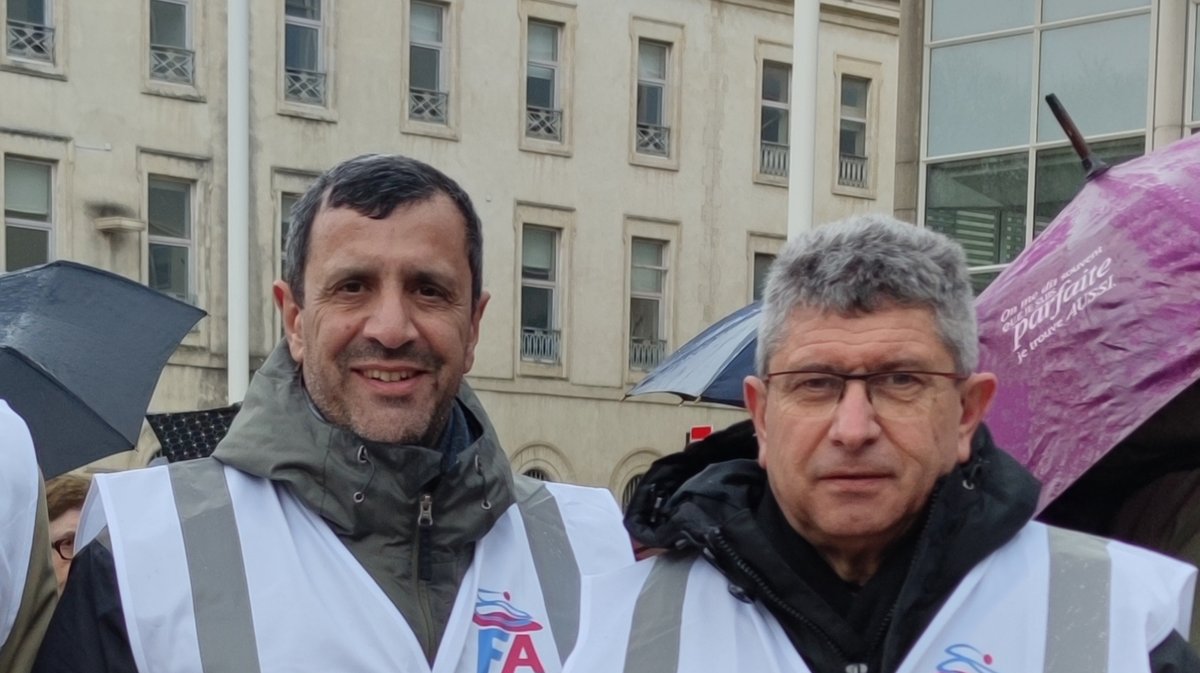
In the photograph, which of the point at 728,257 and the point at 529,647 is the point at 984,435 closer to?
the point at 529,647

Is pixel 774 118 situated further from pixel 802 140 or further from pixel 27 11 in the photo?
pixel 802 140

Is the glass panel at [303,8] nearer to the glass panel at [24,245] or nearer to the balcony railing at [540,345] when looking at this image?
the glass panel at [24,245]

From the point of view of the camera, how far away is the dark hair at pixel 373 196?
3873 millimetres

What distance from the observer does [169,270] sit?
92.9 feet

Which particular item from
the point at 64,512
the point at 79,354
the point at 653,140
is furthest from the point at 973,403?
the point at 653,140

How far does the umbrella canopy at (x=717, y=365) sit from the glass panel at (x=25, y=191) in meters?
18.2

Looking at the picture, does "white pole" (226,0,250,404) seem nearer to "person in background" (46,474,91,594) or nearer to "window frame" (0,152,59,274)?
"window frame" (0,152,59,274)

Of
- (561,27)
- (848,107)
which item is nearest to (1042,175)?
(561,27)

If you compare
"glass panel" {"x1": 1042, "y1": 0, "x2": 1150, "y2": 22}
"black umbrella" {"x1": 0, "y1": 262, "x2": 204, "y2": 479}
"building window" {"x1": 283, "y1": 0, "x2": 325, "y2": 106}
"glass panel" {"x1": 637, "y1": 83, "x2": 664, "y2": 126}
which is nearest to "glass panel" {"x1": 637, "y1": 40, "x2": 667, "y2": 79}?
"glass panel" {"x1": 637, "y1": 83, "x2": 664, "y2": 126}

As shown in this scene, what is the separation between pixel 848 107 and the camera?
116 feet

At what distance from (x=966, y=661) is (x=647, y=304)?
3006 centimetres

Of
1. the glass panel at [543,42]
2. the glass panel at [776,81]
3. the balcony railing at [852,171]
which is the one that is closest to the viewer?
the glass panel at [543,42]

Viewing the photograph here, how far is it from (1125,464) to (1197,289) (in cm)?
67

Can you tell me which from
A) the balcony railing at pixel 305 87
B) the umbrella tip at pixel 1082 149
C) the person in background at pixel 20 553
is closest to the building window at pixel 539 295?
the balcony railing at pixel 305 87
